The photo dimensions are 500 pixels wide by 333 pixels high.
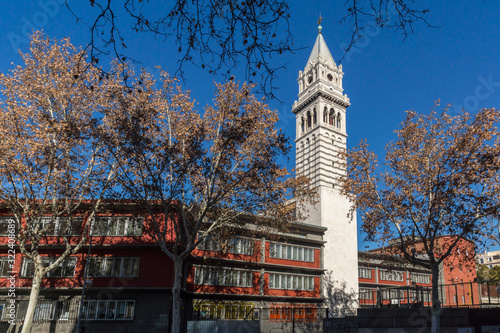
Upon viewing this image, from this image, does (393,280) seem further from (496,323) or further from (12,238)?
(12,238)

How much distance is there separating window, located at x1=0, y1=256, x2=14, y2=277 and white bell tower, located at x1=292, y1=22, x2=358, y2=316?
26.2m

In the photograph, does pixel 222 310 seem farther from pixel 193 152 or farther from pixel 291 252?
pixel 193 152

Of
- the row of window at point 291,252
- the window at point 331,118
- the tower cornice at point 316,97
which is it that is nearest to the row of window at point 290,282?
the row of window at point 291,252

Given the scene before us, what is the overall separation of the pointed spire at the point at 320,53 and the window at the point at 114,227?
4351 cm

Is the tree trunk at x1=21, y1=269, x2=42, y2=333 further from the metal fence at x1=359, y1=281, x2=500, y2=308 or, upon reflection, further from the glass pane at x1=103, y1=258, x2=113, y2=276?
the metal fence at x1=359, y1=281, x2=500, y2=308

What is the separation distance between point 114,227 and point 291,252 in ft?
64.6

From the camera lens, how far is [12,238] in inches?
1123

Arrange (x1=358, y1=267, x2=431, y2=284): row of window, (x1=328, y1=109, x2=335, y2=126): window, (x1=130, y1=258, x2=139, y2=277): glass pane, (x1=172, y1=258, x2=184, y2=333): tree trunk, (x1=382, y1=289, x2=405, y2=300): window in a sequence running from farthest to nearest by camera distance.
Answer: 1. (x1=328, y1=109, x2=335, y2=126): window
2. (x1=358, y1=267, x2=431, y2=284): row of window
3. (x1=382, y1=289, x2=405, y2=300): window
4. (x1=130, y1=258, x2=139, y2=277): glass pane
5. (x1=172, y1=258, x2=184, y2=333): tree trunk

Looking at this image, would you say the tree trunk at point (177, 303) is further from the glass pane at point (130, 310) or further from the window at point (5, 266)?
the window at point (5, 266)

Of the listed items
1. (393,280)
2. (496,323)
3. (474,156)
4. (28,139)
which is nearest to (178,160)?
(28,139)

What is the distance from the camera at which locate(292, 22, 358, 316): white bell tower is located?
4538 centimetres

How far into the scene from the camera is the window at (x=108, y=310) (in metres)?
27.7

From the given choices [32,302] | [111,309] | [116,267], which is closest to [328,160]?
[116,267]

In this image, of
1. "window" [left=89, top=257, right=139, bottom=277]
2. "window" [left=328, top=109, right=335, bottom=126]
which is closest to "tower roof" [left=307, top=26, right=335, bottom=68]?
"window" [left=328, top=109, right=335, bottom=126]
